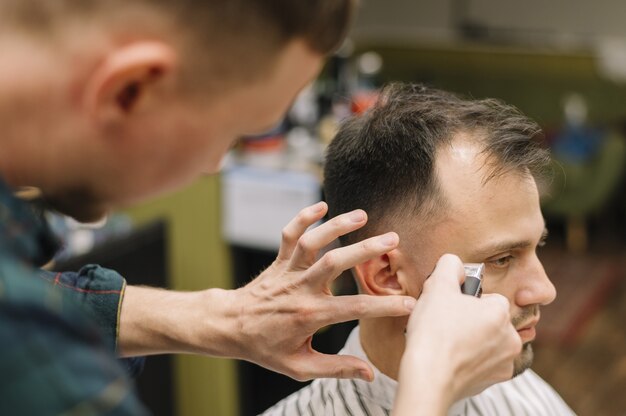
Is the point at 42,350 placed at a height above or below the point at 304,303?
below

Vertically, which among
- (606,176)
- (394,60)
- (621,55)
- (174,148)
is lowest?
(174,148)

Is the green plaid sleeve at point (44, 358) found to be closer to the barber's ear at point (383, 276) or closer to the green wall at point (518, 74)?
the barber's ear at point (383, 276)

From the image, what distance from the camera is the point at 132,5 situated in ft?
2.06

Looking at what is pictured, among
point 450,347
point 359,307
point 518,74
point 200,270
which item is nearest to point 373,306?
point 359,307

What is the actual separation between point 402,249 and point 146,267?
167 centimetres

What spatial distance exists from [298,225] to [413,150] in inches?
12.8

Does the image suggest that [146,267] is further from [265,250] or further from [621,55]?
[621,55]

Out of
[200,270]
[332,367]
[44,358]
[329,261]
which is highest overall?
[200,270]

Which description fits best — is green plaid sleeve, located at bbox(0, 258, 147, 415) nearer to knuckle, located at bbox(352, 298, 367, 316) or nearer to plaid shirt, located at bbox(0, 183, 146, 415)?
plaid shirt, located at bbox(0, 183, 146, 415)

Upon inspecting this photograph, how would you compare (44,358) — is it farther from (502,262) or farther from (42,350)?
(502,262)

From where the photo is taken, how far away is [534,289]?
1.33 metres

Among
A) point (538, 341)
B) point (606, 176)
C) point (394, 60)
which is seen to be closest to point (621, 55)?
point (606, 176)

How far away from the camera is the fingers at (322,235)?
3.43ft

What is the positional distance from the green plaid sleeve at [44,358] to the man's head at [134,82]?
0.11 metres
